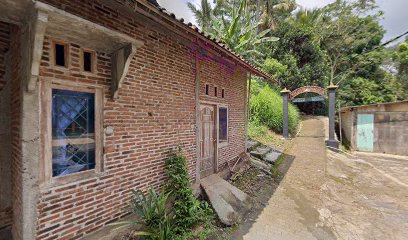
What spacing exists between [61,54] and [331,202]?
263 inches

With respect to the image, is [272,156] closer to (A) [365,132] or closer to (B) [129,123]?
(B) [129,123]

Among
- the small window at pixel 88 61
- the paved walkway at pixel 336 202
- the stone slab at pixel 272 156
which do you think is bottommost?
the paved walkway at pixel 336 202

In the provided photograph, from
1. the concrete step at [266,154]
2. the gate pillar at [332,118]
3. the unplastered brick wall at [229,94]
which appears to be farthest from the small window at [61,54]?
the gate pillar at [332,118]

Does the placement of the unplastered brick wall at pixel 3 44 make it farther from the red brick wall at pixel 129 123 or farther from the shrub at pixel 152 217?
the shrub at pixel 152 217

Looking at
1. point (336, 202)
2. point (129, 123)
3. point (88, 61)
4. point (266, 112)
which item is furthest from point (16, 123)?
point (266, 112)

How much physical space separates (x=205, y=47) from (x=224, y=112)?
218cm

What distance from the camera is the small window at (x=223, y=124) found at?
5.85 metres

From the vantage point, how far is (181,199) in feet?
11.9

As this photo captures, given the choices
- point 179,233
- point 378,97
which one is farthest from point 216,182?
point 378,97

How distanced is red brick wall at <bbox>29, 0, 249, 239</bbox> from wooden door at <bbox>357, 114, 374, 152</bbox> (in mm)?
11989

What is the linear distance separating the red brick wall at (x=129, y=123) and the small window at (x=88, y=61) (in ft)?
0.33

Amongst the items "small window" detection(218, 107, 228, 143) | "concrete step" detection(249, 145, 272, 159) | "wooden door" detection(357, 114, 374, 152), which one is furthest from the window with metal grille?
"wooden door" detection(357, 114, 374, 152)

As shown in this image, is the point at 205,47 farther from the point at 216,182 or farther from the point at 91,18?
the point at 216,182

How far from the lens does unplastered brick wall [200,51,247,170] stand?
516 centimetres
